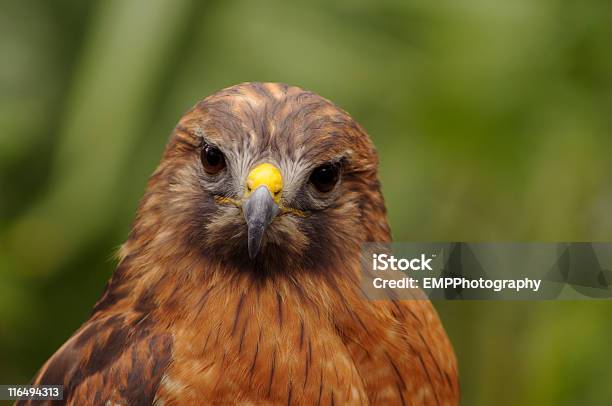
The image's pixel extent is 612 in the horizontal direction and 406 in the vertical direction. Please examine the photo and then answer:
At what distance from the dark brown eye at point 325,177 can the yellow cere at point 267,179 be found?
3.0 inches

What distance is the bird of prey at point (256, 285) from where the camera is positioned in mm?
1520

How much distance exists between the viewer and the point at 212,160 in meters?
1.57

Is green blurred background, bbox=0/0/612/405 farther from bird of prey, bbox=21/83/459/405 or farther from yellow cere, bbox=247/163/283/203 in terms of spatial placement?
yellow cere, bbox=247/163/283/203

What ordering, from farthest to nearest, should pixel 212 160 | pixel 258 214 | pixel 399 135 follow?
pixel 399 135, pixel 212 160, pixel 258 214

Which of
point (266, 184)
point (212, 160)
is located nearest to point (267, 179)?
point (266, 184)

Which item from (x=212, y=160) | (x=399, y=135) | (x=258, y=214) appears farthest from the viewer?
(x=399, y=135)

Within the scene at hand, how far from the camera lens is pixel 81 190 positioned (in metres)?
2.18

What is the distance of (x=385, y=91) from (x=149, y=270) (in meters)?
0.80

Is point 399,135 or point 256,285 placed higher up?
point 399,135

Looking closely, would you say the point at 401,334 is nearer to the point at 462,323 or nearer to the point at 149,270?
the point at 149,270

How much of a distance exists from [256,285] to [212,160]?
0.65ft

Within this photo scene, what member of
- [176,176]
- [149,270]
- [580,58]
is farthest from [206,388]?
[580,58]

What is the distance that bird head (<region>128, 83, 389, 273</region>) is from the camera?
1.53 metres

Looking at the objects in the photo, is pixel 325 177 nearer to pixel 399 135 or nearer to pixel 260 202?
pixel 260 202
